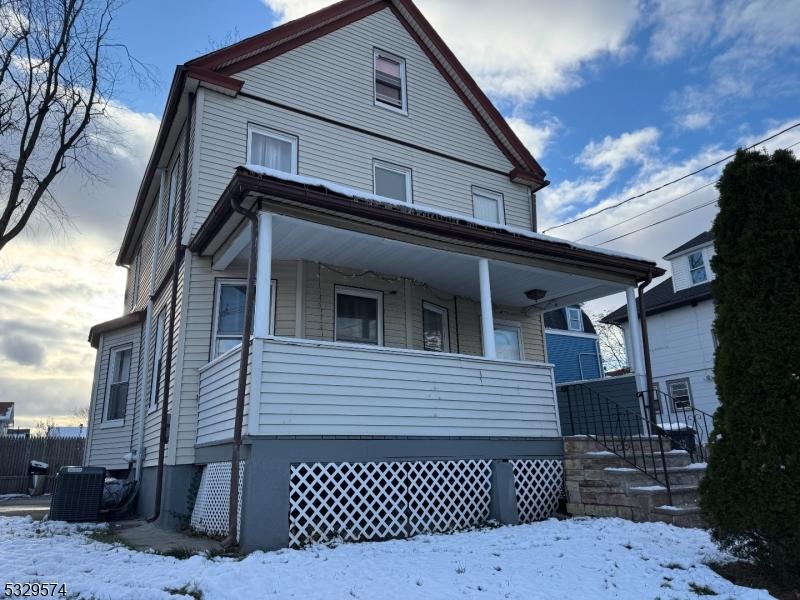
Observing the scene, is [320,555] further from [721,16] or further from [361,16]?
[721,16]

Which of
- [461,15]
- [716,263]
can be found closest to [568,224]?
[461,15]

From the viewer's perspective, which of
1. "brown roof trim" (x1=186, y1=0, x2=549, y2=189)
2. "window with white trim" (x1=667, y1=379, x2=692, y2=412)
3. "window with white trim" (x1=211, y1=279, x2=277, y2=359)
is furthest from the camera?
"window with white trim" (x1=667, y1=379, x2=692, y2=412)

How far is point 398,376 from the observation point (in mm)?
7484

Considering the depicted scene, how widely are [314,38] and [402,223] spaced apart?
18.9ft

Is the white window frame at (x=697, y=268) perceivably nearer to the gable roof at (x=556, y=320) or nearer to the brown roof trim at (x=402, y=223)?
the gable roof at (x=556, y=320)

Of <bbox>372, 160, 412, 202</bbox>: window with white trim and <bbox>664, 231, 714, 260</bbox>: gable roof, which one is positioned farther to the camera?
<bbox>664, 231, 714, 260</bbox>: gable roof

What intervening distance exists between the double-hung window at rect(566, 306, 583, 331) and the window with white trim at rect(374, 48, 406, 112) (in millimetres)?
13276

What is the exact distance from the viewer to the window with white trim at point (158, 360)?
1012 centimetres

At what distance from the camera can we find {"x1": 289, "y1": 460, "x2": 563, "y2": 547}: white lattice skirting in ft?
21.5

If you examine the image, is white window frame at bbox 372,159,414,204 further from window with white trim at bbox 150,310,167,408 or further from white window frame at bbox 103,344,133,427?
white window frame at bbox 103,344,133,427

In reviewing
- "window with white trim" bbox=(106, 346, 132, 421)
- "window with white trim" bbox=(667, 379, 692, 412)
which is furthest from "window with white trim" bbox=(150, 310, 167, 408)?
"window with white trim" bbox=(667, 379, 692, 412)

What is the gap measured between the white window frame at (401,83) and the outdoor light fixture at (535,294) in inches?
181

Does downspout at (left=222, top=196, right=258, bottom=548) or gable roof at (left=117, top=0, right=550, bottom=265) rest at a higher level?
gable roof at (left=117, top=0, right=550, bottom=265)

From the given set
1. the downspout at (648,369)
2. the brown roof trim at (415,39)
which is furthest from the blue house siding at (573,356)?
the downspout at (648,369)
